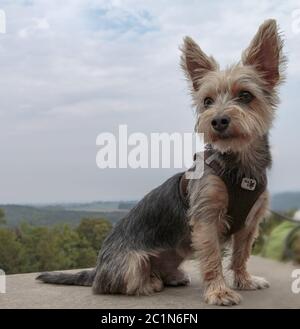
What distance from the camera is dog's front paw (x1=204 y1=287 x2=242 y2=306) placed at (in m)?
3.73

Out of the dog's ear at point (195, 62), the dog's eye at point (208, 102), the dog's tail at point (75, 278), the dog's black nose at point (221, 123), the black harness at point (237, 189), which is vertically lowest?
the dog's tail at point (75, 278)

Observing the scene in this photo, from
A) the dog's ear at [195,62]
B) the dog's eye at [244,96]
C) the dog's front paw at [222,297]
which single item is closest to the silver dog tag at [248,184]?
the dog's eye at [244,96]

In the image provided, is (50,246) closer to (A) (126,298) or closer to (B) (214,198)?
(A) (126,298)

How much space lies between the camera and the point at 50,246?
5.16 m

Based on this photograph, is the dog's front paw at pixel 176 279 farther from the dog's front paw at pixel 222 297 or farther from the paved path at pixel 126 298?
the dog's front paw at pixel 222 297

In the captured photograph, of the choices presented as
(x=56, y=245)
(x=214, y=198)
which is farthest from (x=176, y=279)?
(x=56, y=245)

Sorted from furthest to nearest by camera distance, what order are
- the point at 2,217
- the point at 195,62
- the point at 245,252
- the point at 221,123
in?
the point at 2,217 → the point at 245,252 → the point at 195,62 → the point at 221,123

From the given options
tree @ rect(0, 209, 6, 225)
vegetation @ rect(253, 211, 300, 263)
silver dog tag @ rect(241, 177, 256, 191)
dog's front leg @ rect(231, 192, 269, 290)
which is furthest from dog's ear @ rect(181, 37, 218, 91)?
tree @ rect(0, 209, 6, 225)

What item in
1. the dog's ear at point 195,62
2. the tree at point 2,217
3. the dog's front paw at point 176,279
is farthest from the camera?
the tree at point 2,217

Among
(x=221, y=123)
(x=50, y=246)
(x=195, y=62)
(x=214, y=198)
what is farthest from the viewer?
(x=50, y=246)

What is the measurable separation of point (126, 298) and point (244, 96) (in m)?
1.80

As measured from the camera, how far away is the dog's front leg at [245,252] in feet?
13.9

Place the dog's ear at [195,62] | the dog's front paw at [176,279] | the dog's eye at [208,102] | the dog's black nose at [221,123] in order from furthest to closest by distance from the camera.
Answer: the dog's front paw at [176,279] < the dog's ear at [195,62] < the dog's eye at [208,102] < the dog's black nose at [221,123]

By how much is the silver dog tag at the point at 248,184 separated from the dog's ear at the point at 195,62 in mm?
892
